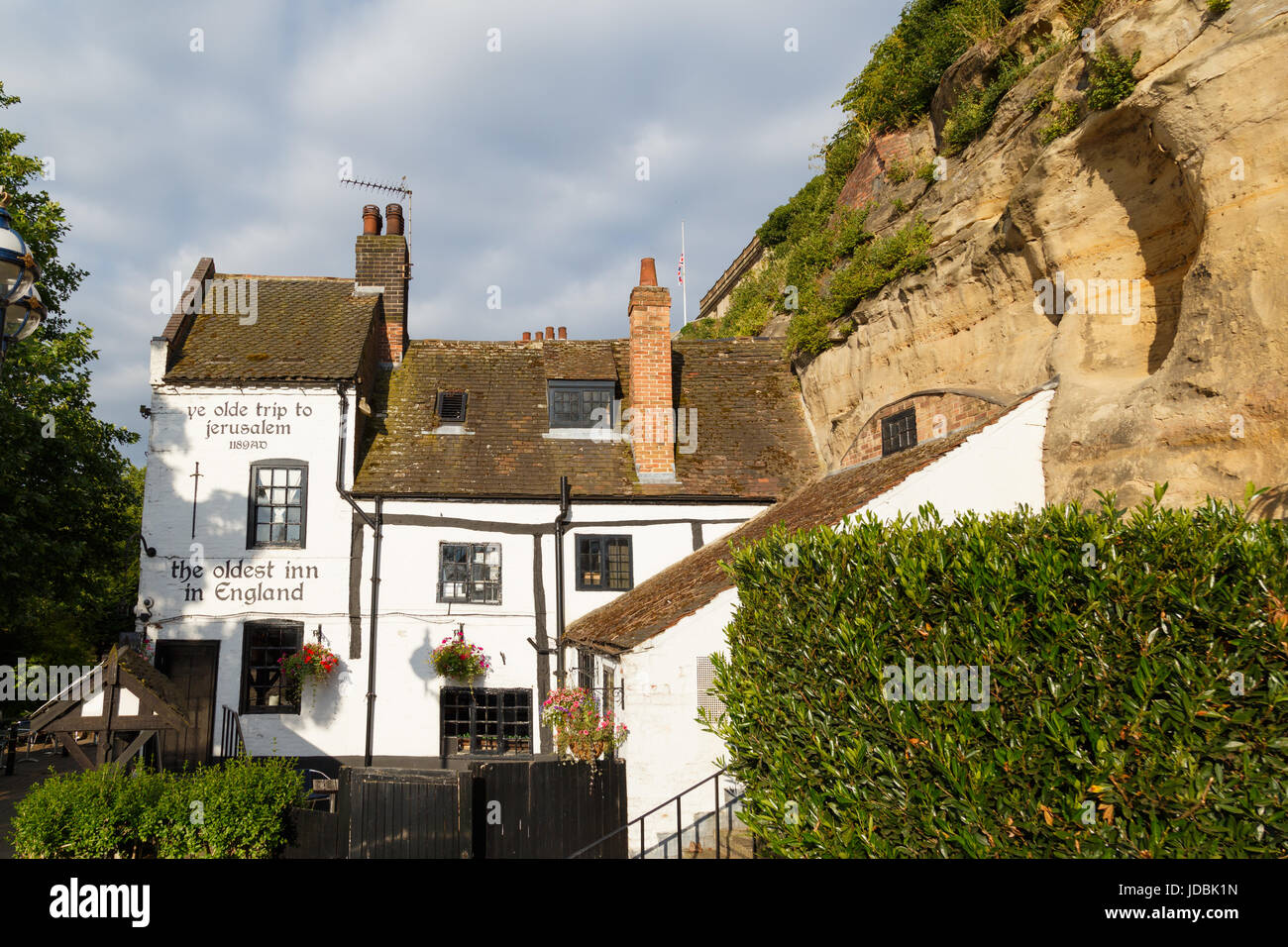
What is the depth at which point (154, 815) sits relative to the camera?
8414mm

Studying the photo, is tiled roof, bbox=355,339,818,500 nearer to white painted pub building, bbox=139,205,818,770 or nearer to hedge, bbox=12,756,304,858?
white painted pub building, bbox=139,205,818,770

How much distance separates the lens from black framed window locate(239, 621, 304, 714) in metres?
15.1

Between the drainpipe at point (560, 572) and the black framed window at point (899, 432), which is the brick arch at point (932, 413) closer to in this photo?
the black framed window at point (899, 432)

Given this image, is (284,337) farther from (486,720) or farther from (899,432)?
(899,432)

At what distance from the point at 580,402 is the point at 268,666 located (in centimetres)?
818

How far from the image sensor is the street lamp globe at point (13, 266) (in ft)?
17.4

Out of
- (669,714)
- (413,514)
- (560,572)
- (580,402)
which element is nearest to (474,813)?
(669,714)

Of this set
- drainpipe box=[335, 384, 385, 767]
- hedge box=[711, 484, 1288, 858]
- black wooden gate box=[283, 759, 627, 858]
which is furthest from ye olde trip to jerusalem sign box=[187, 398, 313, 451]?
hedge box=[711, 484, 1288, 858]

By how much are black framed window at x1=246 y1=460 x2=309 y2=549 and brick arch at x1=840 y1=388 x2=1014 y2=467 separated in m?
10.9

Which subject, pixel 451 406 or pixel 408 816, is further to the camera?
pixel 451 406

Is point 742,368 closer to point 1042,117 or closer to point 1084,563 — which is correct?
point 1042,117

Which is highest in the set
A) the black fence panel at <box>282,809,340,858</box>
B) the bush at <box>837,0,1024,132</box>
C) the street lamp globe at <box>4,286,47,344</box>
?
the bush at <box>837,0,1024,132</box>

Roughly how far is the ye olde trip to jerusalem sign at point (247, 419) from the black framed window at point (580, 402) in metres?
5.05

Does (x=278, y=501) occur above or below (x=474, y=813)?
above
